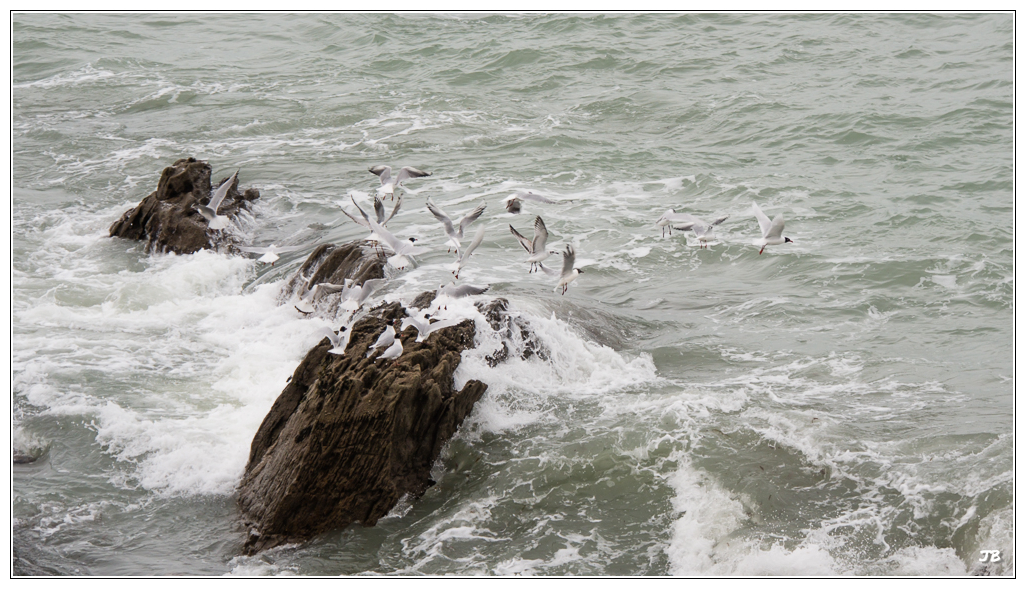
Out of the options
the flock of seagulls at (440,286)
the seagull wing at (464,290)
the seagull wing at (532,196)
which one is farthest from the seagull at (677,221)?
the seagull wing at (464,290)

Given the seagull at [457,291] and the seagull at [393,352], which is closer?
the seagull at [393,352]

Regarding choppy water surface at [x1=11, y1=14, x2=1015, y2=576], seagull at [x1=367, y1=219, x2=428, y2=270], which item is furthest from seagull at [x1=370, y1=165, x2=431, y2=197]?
seagull at [x1=367, y1=219, x2=428, y2=270]

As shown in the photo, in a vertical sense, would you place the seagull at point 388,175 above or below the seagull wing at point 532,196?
above

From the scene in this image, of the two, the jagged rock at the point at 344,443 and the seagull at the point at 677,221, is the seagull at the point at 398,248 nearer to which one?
the jagged rock at the point at 344,443

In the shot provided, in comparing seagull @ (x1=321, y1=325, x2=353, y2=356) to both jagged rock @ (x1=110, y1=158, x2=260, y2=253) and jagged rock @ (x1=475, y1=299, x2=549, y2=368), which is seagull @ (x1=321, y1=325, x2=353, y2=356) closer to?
jagged rock @ (x1=475, y1=299, x2=549, y2=368)

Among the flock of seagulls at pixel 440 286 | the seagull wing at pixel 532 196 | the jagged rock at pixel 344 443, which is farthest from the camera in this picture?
the seagull wing at pixel 532 196

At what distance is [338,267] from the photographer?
12195mm

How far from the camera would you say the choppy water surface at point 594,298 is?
7590 millimetres

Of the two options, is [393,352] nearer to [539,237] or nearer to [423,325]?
[423,325]

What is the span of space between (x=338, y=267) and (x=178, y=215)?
11.7 feet

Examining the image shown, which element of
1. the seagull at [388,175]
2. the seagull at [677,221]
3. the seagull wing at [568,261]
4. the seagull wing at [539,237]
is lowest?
the seagull wing at [568,261]

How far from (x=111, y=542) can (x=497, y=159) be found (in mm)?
12222

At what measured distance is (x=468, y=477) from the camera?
324 inches

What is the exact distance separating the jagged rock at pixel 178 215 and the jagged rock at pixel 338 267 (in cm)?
218
